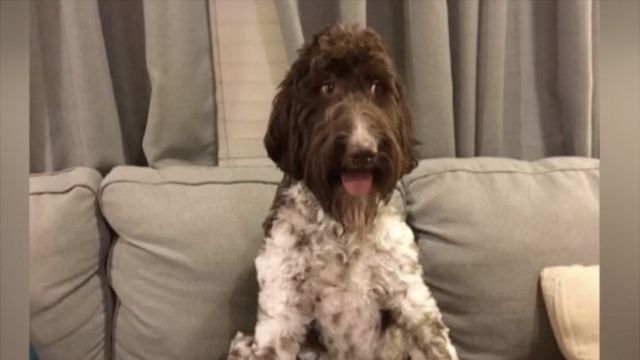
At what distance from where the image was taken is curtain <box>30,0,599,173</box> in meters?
2.04

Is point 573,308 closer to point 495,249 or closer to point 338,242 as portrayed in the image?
point 495,249

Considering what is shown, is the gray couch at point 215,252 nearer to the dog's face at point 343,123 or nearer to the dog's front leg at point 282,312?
the dog's front leg at point 282,312

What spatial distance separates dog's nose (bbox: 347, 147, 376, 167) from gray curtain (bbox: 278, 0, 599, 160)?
738mm

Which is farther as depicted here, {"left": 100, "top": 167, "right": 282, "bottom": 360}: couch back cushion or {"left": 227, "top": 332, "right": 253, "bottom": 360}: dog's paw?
{"left": 100, "top": 167, "right": 282, "bottom": 360}: couch back cushion

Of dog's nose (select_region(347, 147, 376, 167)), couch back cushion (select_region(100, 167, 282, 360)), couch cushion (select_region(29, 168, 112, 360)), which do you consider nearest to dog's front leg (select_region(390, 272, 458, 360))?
dog's nose (select_region(347, 147, 376, 167))

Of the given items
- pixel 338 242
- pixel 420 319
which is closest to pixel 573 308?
pixel 420 319

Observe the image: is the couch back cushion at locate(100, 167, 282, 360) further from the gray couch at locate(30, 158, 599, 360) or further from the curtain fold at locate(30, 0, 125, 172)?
the curtain fold at locate(30, 0, 125, 172)

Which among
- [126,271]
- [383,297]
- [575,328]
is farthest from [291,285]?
[575,328]

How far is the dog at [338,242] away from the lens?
1509 mm

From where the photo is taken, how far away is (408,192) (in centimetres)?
196

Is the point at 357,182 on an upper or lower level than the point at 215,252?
upper

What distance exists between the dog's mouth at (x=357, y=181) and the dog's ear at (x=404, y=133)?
0.35ft

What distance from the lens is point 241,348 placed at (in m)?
1.61

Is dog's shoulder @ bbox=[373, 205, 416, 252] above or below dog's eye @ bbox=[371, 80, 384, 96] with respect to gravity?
below
